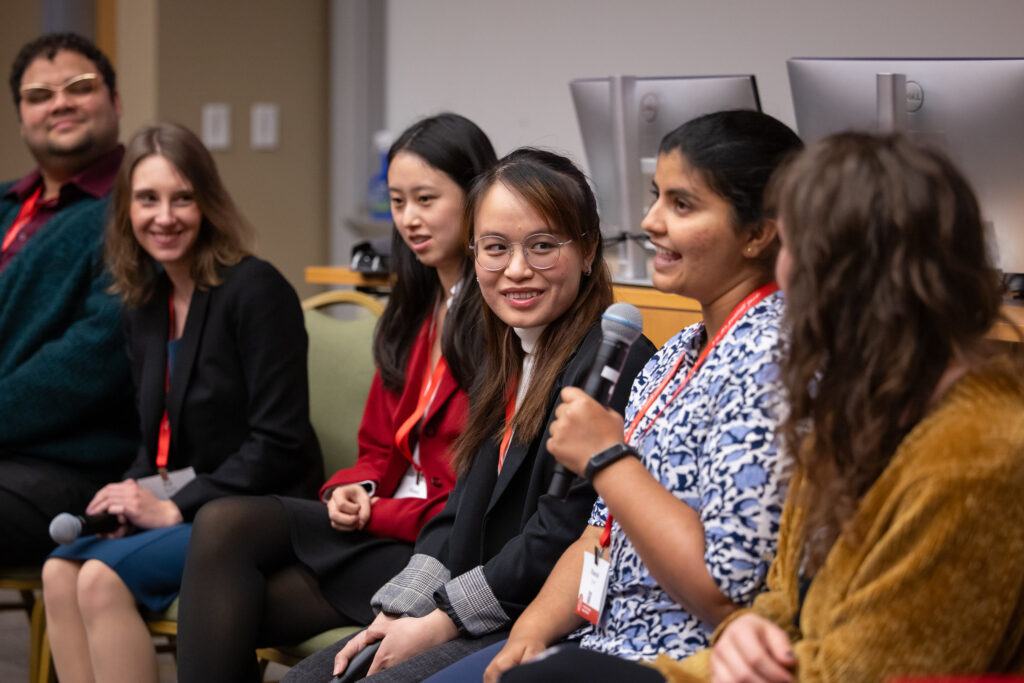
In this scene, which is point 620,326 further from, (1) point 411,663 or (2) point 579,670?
(1) point 411,663

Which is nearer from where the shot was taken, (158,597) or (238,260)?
(158,597)

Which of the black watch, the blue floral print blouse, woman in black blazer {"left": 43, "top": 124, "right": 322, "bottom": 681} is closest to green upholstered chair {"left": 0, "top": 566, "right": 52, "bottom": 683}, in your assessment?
woman in black blazer {"left": 43, "top": 124, "right": 322, "bottom": 681}

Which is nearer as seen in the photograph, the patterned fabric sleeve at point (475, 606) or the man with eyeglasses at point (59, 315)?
the patterned fabric sleeve at point (475, 606)

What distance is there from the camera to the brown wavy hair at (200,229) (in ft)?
9.02

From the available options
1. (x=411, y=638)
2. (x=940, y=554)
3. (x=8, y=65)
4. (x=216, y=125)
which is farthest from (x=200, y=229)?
(x=8, y=65)

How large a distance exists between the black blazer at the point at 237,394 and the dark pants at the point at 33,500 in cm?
17

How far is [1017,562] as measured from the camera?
122 centimetres

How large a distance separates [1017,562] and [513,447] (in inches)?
36.2

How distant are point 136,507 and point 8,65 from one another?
12.5 ft

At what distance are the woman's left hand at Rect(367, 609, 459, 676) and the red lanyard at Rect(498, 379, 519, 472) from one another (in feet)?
0.86

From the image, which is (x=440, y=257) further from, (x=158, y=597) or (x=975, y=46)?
(x=975, y=46)

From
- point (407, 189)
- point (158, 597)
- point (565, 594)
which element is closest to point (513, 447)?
point (565, 594)

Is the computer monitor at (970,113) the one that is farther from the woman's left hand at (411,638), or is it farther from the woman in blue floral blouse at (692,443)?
the woman's left hand at (411,638)

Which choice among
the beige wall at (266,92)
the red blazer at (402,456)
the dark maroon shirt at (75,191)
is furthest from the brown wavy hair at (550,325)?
the beige wall at (266,92)
